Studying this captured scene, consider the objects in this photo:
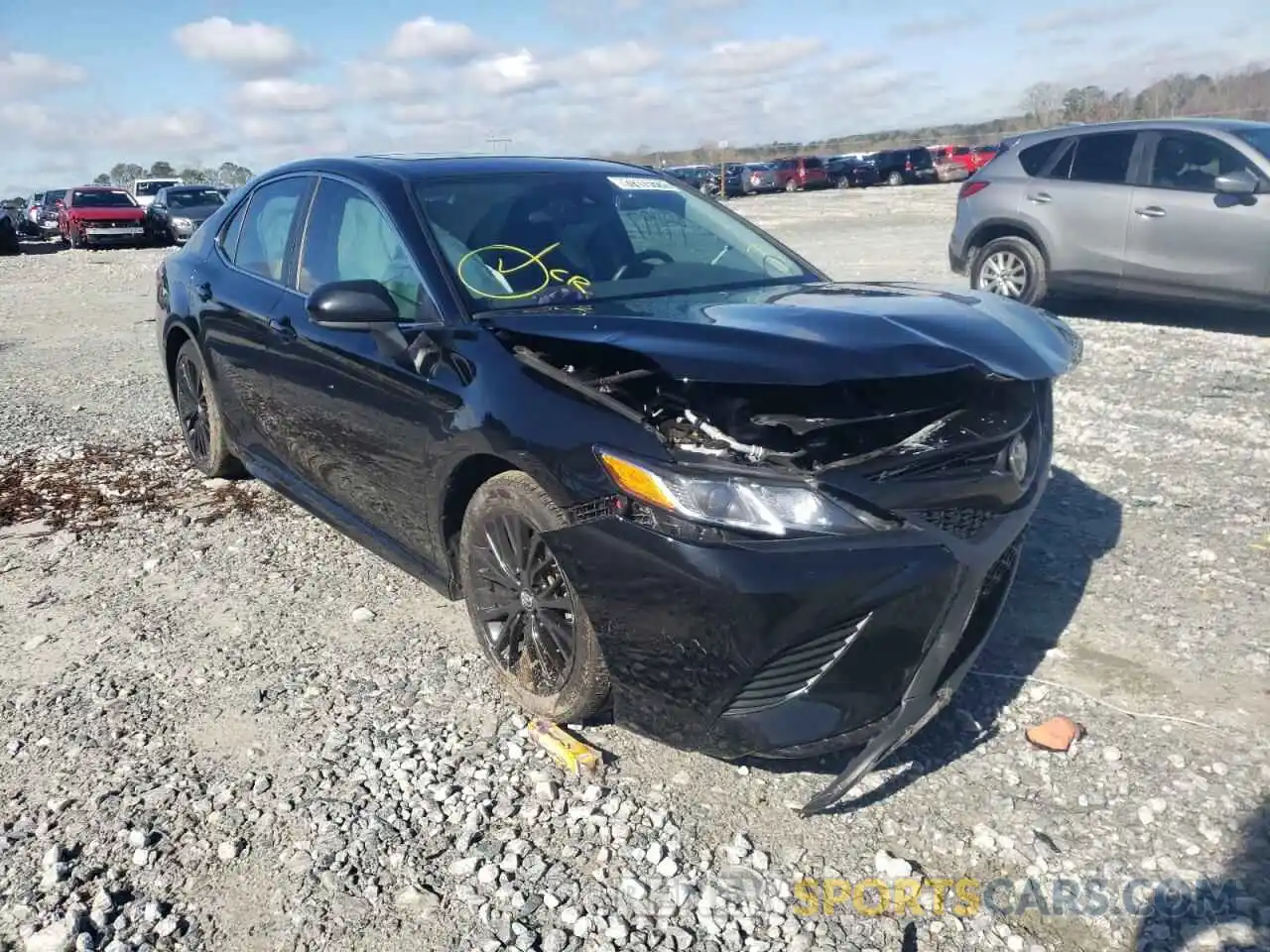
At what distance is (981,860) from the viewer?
258 centimetres

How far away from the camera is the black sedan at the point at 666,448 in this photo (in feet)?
8.27

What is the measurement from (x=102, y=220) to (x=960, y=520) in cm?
2767

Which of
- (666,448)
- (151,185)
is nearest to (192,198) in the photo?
(151,185)

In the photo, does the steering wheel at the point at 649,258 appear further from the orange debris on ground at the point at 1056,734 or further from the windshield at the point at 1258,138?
the windshield at the point at 1258,138

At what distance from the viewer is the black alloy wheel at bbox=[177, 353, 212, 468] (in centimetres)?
550

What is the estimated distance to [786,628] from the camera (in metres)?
2.46

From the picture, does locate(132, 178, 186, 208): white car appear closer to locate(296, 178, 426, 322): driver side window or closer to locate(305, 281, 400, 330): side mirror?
locate(296, 178, 426, 322): driver side window

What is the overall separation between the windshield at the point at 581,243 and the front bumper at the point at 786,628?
1.21m

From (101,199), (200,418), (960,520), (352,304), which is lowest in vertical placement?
(101,199)

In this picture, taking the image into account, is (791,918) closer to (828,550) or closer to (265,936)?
(828,550)

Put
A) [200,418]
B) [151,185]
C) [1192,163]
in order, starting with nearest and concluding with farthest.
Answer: [200,418] < [1192,163] < [151,185]

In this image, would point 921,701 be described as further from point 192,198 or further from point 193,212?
point 192,198

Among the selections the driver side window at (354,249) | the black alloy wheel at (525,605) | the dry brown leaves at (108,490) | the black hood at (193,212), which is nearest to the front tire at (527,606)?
the black alloy wheel at (525,605)

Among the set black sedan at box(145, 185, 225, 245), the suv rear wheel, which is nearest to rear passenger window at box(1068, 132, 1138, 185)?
the suv rear wheel
